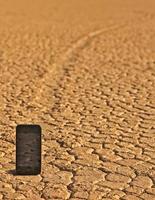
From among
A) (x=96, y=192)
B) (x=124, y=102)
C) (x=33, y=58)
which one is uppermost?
(x=33, y=58)

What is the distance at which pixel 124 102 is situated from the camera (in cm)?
804

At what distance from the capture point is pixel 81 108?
765cm

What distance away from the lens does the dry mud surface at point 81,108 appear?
5.04 meters

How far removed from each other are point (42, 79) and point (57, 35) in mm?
6035

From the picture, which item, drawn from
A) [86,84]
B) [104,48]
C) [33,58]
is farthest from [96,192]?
[104,48]

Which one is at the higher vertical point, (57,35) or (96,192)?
(57,35)

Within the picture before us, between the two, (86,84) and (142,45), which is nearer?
(86,84)

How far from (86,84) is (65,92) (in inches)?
30.5

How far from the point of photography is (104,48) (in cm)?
1359

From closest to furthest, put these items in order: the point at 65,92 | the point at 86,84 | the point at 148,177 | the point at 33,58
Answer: the point at 148,177
the point at 65,92
the point at 86,84
the point at 33,58

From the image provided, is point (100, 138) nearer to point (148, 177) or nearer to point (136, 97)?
point (148, 177)

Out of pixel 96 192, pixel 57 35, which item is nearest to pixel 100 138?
pixel 96 192

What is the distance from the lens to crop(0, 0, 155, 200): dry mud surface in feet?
16.5

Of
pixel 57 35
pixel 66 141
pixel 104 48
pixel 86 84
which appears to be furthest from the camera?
pixel 57 35
